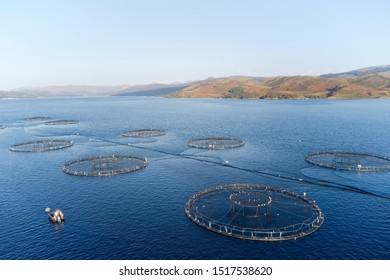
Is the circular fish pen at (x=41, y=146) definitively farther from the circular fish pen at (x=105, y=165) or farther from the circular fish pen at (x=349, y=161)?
the circular fish pen at (x=349, y=161)

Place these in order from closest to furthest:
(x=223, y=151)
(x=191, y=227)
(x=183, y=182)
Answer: (x=191, y=227)
(x=183, y=182)
(x=223, y=151)

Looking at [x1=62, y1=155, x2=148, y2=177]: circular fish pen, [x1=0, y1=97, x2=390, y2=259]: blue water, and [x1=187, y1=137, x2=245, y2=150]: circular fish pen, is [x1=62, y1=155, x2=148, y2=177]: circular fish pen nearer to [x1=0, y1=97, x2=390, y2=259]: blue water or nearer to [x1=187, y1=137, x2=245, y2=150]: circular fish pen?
[x1=0, y1=97, x2=390, y2=259]: blue water

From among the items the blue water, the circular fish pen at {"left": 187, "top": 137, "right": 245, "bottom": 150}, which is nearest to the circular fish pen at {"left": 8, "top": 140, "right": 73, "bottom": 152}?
the blue water

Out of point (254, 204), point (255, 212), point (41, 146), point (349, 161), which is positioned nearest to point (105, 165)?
point (41, 146)

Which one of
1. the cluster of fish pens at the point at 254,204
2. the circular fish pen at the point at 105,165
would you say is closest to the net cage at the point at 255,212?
the cluster of fish pens at the point at 254,204

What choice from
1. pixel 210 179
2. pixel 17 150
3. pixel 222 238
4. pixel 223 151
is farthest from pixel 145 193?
pixel 17 150

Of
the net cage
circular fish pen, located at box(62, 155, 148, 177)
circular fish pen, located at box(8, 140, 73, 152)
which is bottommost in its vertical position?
the net cage

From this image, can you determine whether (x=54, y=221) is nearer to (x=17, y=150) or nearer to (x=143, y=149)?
(x=143, y=149)
